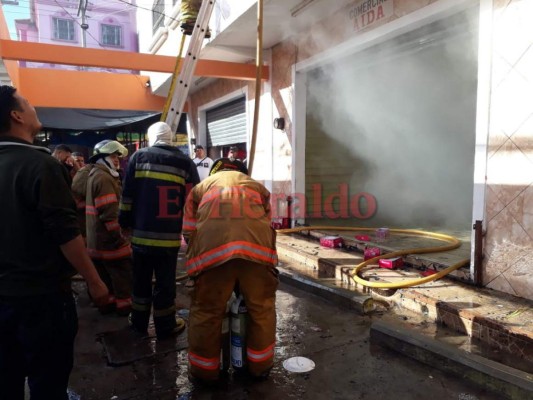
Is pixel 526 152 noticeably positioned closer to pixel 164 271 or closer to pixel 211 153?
pixel 164 271

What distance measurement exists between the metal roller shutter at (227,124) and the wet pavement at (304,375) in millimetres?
7157

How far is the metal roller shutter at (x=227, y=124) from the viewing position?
10531 millimetres

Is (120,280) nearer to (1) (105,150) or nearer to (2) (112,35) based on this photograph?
(1) (105,150)

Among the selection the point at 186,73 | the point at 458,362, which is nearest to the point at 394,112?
the point at 186,73

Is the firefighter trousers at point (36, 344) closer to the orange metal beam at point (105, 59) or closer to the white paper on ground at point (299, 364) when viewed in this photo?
the white paper on ground at point (299, 364)

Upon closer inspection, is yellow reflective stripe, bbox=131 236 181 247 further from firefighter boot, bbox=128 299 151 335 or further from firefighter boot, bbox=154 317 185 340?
firefighter boot, bbox=154 317 185 340

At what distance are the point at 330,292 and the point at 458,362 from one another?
180 centimetres

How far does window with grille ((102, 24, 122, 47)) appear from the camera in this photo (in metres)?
38.1

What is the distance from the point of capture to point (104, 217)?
4195 millimetres

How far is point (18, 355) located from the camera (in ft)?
6.45

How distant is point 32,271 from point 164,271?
5.69ft

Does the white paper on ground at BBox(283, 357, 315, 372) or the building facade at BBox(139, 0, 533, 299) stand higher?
the building facade at BBox(139, 0, 533, 299)

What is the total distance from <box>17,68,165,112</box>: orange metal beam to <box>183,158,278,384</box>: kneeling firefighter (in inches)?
459

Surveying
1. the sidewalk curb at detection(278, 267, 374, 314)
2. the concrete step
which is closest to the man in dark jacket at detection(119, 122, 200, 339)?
the sidewalk curb at detection(278, 267, 374, 314)
